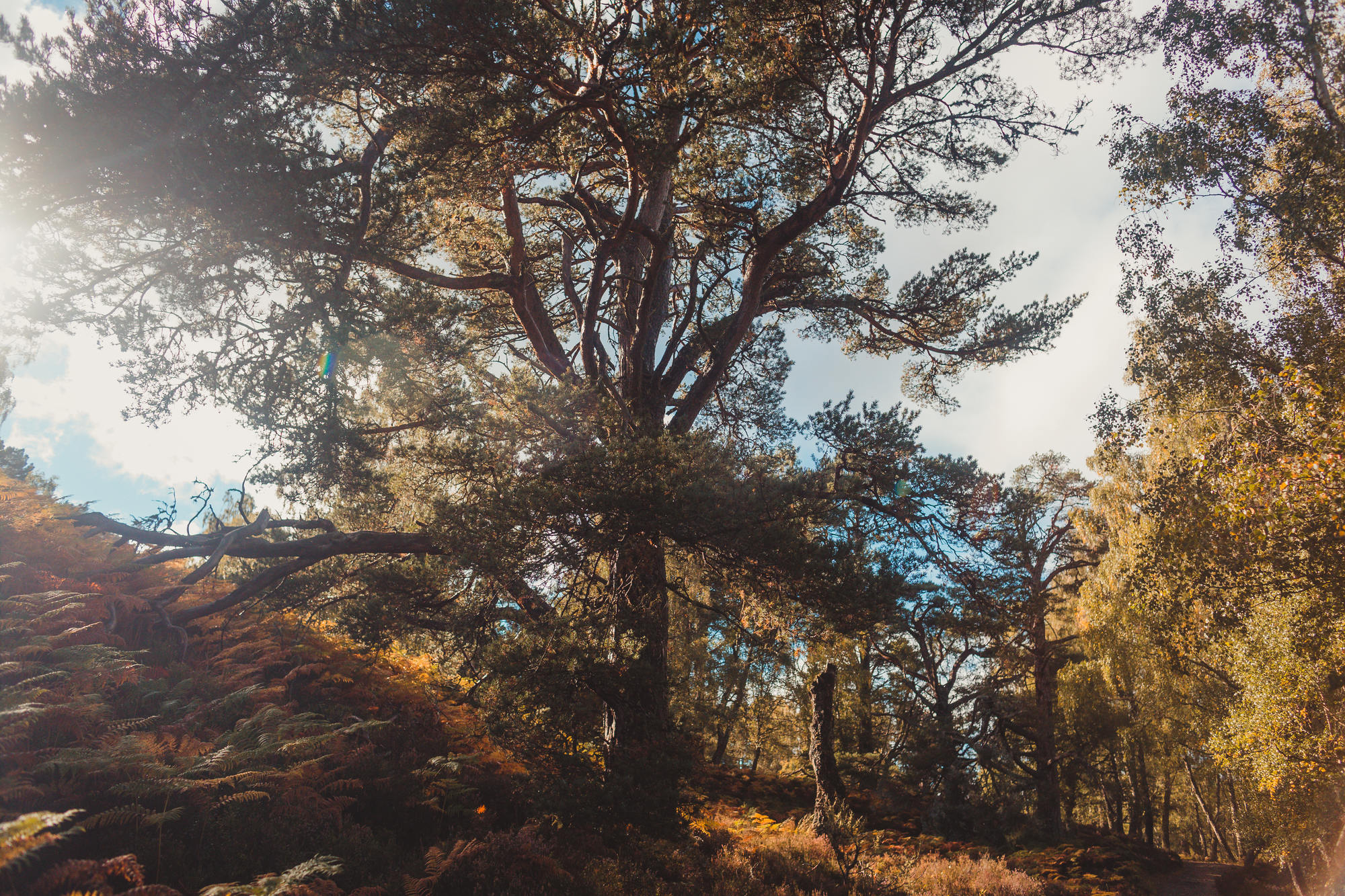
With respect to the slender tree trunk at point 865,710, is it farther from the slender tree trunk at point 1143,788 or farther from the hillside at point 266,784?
the slender tree trunk at point 1143,788

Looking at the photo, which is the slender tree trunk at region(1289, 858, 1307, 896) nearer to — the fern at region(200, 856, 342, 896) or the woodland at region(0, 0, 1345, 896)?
the woodland at region(0, 0, 1345, 896)

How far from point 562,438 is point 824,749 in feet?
24.5

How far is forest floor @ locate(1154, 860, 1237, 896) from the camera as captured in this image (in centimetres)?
1557

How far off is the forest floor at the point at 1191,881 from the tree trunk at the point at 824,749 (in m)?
10.2

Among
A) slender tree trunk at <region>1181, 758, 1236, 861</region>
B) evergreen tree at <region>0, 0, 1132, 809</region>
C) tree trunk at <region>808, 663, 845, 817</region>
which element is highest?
evergreen tree at <region>0, 0, 1132, 809</region>

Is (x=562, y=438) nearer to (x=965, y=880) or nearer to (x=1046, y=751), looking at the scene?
(x=965, y=880)

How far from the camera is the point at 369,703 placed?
8.68 m

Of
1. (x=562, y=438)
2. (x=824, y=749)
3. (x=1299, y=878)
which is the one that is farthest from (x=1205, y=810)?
(x=562, y=438)

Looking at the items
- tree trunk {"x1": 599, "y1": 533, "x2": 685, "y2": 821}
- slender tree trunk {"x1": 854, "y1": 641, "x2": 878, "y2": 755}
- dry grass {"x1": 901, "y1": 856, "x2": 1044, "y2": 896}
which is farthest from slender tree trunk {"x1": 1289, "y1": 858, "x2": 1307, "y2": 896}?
tree trunk {"x1": 599, "y1": 533, "x2": 685, "y2": 821}

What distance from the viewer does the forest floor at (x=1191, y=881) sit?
15570 millimetres

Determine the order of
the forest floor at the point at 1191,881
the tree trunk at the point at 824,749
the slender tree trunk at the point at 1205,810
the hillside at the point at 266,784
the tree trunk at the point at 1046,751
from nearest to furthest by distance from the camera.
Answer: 1. the hillside at the point at 266,784
2. the tree trunk at the point at 824,749
3. the forest floor at the point at 1191,881
4. the tree trunk at the point at 1046,751
5. the slender tree trunk at the point at 1205,810

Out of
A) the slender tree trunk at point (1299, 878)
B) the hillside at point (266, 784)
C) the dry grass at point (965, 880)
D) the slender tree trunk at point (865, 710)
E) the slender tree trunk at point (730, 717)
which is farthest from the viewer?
the slender tree trunk at point (865, 710)

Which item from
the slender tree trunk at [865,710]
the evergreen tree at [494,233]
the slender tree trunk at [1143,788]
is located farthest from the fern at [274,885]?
the slender tree trunk at [1143,788]

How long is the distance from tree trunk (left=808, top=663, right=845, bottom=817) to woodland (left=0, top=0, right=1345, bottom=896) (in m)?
0.07
